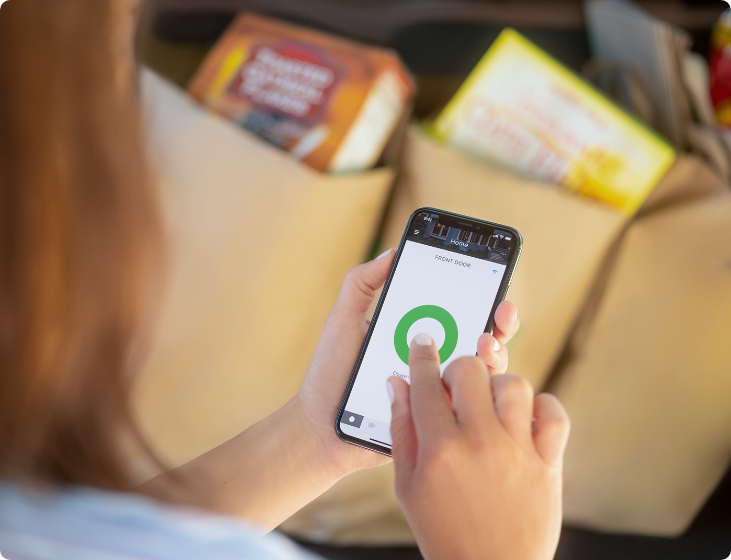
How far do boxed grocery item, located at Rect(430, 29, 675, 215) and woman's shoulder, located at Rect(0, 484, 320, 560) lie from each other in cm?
40

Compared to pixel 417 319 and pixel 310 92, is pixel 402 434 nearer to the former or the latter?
pixel 417 319

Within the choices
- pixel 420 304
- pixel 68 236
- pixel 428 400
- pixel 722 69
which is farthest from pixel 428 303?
pixel 722 69

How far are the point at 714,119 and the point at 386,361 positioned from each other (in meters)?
0.48

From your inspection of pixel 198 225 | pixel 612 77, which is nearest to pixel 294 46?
pixel 198 225

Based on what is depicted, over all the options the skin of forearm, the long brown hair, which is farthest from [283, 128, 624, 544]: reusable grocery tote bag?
the long brown hair

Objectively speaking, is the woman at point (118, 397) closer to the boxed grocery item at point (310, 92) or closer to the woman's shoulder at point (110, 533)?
the woman's shoulder at point (110, 533)

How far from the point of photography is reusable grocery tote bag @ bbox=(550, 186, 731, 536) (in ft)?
1.61

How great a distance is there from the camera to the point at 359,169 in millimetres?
520

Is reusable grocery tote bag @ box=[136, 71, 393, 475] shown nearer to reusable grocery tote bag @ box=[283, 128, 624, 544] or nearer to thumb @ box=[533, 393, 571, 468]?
reusable grocery tote bag @ box=[283, 128, 624, 544]

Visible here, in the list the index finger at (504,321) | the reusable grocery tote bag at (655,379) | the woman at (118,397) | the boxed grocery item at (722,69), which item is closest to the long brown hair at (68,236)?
the woman at (118,397)

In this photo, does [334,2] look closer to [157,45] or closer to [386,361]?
[157,45]

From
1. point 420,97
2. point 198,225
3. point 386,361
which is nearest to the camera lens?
point 386,361

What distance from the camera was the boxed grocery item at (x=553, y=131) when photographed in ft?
1.65

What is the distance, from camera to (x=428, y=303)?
39 cm
